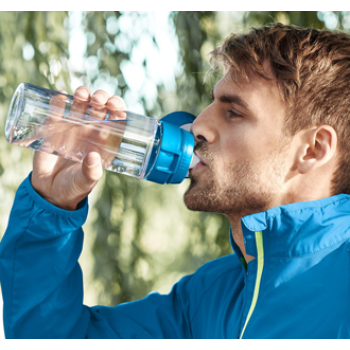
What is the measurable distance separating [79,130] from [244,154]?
1.33 ft

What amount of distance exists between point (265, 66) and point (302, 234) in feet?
1.31

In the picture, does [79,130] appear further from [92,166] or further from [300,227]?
[300,227]

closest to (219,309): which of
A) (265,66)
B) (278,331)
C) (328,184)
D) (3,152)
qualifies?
(278,331)

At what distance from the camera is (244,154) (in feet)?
3.39

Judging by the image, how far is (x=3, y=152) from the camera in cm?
151

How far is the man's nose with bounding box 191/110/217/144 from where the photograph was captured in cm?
104

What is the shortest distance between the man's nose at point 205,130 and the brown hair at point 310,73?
0.45 feet

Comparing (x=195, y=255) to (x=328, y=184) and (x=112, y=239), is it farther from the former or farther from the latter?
(x=328, y=184)

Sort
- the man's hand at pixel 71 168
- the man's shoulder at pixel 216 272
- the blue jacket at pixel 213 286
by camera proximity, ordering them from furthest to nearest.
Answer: the man's shoulder at pixel 216 272, the man's hand at pixel 71 168, the blue jacket at pixel 213 286

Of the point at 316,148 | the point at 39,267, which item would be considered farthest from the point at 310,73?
the point at 39,267

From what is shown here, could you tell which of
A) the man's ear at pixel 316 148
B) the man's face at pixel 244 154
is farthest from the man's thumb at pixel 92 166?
the man's ear at pixel 316 148

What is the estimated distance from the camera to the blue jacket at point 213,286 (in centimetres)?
89

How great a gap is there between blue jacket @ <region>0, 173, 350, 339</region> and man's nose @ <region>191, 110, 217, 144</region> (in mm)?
219

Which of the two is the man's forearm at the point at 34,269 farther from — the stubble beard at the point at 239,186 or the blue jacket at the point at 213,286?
the stubble beard at the point at 239,186
